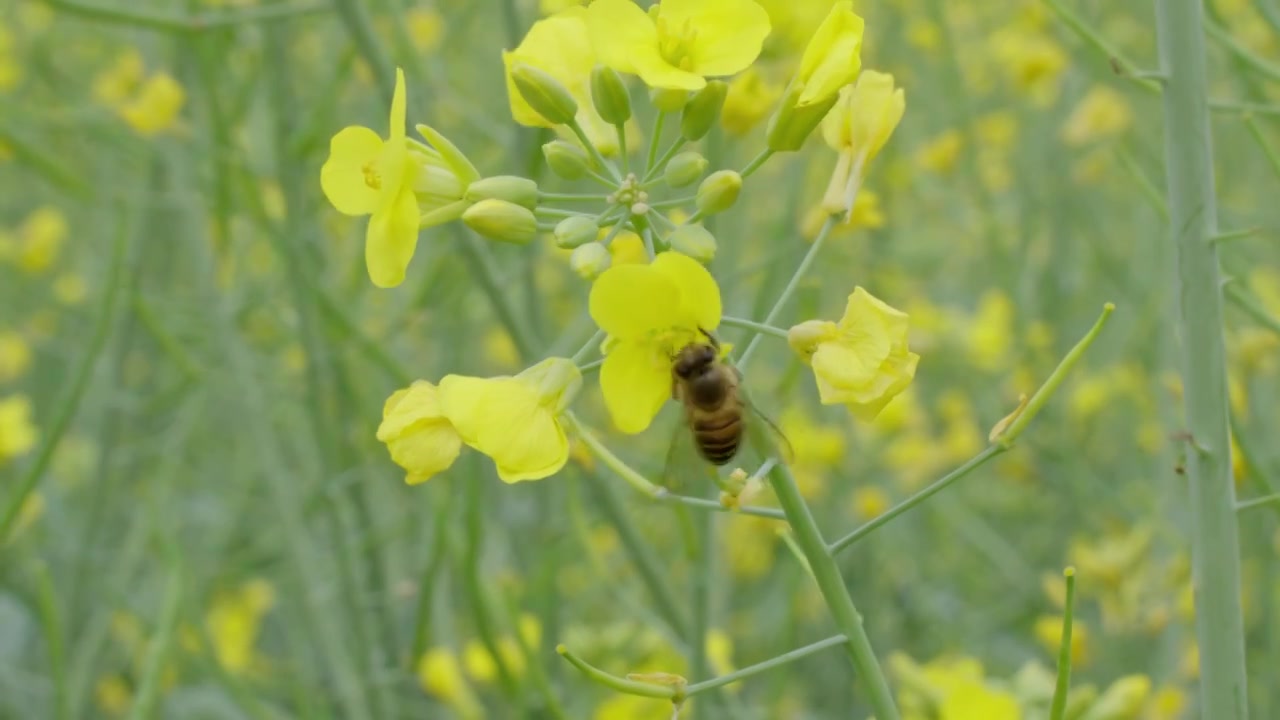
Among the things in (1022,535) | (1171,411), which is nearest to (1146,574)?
(1171,411)

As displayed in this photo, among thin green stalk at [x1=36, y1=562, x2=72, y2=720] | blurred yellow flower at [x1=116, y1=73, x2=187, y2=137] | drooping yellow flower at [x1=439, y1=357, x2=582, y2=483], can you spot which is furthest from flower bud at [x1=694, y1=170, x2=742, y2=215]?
blurred yellow flower at [x1=116, y1=73, x2=187, y2=137]

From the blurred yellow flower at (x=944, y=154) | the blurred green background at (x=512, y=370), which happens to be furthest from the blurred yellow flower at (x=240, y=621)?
the blurred yellow flower at (x=944, y=154)

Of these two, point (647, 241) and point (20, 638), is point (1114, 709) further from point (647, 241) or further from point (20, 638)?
point (20, 638)

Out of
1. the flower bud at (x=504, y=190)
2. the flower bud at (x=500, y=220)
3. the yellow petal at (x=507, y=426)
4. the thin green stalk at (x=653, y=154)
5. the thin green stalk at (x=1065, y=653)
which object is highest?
the thin green stalk at (x=653, y=154)

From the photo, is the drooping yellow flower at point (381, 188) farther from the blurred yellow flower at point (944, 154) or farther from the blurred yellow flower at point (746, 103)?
the blurred yellow flower at point (944, 154)

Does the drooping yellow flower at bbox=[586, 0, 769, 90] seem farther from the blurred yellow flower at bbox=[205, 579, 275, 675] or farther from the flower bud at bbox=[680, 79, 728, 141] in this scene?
the blurred yellow flower at bbox=[205, 579, 275, 675]

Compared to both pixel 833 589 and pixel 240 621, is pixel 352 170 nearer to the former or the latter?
pixel 833 589
